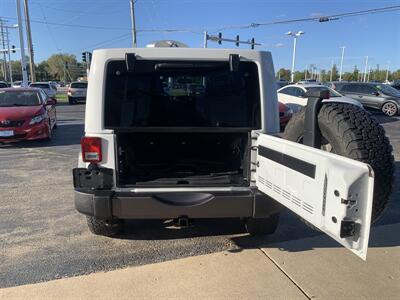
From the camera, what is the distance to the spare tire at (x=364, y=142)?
295cm

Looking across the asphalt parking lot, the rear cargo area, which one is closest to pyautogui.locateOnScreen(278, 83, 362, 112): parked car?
the asphalt parking lot

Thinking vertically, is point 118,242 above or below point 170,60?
below

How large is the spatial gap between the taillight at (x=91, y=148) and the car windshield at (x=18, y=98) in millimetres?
8133

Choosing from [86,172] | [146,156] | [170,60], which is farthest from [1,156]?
[170,60]

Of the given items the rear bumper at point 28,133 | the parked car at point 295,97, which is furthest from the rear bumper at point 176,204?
the parked car at point 295,97

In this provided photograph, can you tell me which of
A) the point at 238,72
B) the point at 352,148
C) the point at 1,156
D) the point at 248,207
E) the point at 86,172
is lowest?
the point at 1,156

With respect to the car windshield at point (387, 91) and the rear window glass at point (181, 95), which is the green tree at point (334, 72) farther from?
the rear window glass at point (181, 95)

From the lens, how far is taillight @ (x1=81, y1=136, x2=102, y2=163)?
3.56m

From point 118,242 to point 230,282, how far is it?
1.39 meters

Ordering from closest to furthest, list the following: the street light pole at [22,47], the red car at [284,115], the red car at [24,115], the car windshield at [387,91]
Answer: the red car at [24,115]
the red car at [284,115]
the car windshield at [387,91]
the street light pole at [22,47]

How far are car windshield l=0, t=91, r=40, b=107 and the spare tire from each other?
9.60 meters

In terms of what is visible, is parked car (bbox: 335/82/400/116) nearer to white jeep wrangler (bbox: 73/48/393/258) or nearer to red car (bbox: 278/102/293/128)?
red car (bbox: 278/102/293/128)

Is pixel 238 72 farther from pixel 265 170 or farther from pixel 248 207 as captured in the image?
pixel 248 207

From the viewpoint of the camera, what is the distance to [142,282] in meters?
3.35
